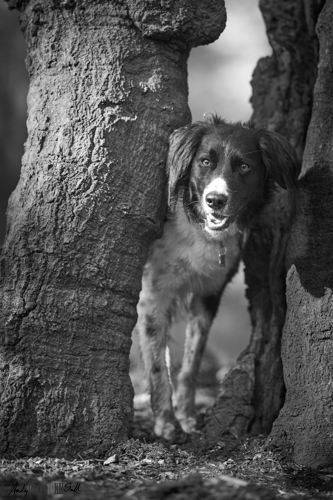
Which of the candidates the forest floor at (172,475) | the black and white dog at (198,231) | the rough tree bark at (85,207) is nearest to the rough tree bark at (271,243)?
the black and white dog at (198,231)

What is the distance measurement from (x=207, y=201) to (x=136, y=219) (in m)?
0.53

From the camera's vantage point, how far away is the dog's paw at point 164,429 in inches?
203

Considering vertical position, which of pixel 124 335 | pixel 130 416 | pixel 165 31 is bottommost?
pixel 130 416

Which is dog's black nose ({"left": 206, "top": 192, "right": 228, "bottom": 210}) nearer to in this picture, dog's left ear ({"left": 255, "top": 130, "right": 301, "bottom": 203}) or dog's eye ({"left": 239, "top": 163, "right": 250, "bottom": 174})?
dog's eye ({"left": 239, "top": 163, "right": 250, "bottom": 174})

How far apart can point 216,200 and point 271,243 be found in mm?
1199

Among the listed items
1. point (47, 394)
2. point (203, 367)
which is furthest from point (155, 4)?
point (203, 367)

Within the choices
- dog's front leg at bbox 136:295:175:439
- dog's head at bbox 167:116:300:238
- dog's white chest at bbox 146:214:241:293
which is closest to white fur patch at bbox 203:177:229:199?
dog's head at bbox 167:116:300:238

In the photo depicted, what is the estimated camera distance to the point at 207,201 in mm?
4473

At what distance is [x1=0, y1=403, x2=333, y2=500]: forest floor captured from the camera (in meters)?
2.74

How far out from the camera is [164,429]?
17.1 ft

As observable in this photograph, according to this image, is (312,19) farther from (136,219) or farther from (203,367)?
(203,367)

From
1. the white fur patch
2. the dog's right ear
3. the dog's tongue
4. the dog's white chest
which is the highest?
the dog's right ear

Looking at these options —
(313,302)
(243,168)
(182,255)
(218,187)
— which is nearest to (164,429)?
(182,255)

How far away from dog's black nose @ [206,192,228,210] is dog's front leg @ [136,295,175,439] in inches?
50.1
